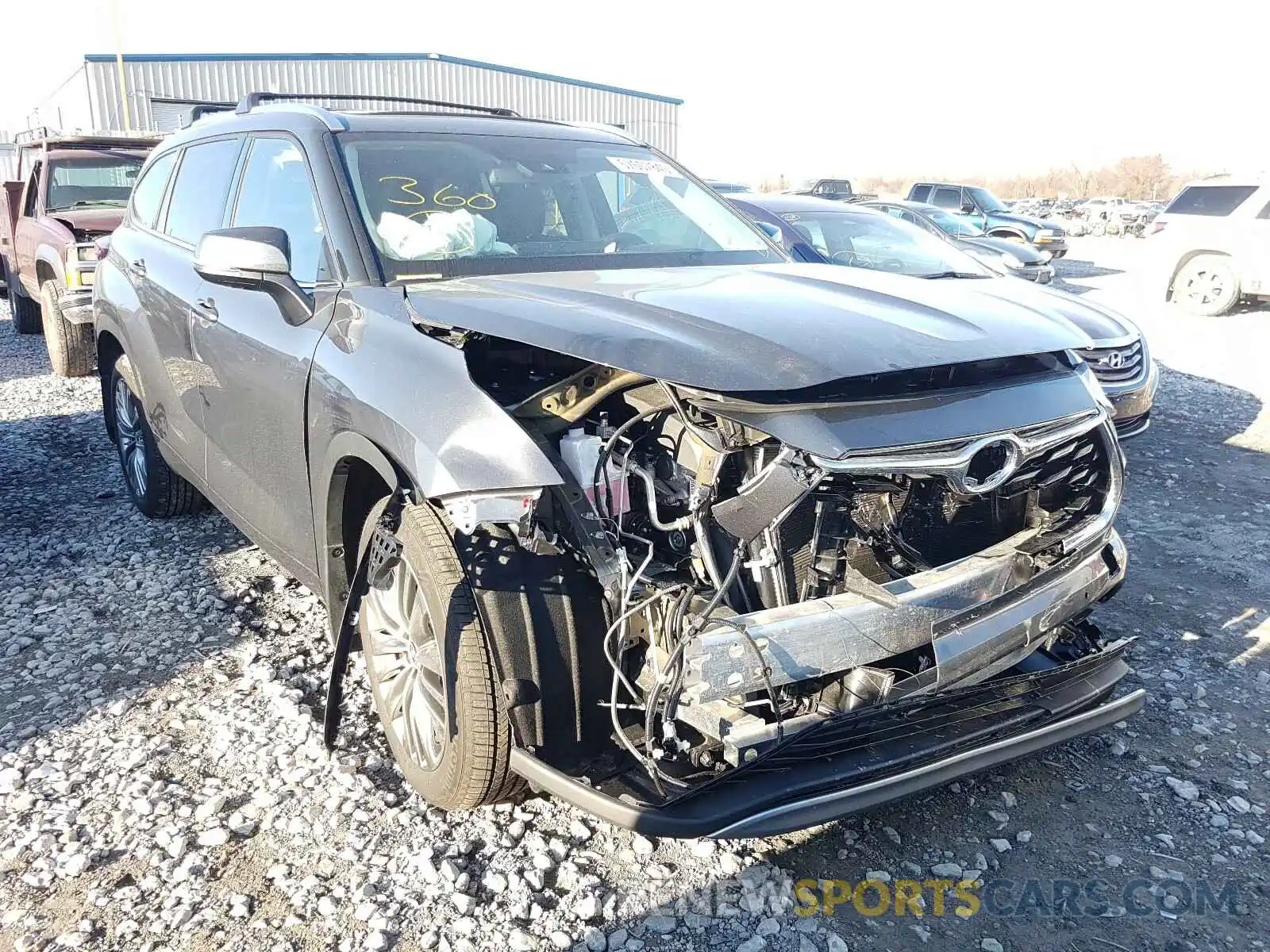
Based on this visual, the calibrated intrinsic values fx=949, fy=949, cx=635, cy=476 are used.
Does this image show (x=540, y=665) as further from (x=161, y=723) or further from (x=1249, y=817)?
(x=1249, y=817)

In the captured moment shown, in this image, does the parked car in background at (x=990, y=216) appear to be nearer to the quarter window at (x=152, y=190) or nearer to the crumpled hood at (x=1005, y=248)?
the crumpled hood at (x=1005, y=248)

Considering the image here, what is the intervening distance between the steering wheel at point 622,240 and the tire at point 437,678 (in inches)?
54.4

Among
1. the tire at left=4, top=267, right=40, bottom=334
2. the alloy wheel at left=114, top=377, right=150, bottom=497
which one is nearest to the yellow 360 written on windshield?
the alloy wheel at left=114, top=377, right=150, bottom=497

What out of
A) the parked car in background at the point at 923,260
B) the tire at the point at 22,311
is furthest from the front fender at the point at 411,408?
the tire at the point at 22,311

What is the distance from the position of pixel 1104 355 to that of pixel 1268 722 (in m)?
3.38

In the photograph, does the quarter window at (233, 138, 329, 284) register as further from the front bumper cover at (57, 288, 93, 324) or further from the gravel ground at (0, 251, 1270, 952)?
the front bumper cover at (57, 288, 93, 324)

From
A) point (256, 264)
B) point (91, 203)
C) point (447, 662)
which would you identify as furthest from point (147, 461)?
point (91, 203)

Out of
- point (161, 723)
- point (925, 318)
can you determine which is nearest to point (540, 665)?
point (925, 318)

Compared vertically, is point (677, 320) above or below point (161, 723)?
above

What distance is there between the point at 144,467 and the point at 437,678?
3.07 meters

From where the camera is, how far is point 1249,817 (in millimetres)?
2807

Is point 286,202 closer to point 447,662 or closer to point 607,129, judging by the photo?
point 607,129

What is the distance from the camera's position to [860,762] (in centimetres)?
221

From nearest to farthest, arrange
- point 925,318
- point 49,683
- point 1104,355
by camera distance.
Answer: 1. point 925,318
2. point 49,683
3. point 1104,355
